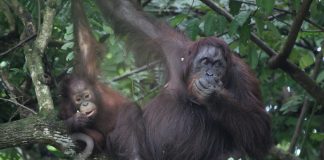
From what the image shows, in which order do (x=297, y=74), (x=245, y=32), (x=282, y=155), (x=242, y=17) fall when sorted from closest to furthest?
(x=242, y=17)
(x=245, y=32)
(x=297, y=74)
(x=282, y=155)

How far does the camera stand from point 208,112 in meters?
5.42

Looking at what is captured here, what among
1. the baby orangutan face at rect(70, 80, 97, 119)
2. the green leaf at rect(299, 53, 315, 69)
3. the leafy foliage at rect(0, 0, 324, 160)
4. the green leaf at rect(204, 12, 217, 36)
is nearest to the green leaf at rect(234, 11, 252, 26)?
the leafy foliage at rect(0, 0, 324, 160)

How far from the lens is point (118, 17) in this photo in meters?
5.99

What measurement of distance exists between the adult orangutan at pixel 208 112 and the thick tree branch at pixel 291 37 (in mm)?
459

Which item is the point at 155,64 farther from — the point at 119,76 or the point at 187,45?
the point at 119,76

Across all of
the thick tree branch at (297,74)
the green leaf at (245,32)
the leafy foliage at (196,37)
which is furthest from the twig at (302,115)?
the green leaf at (245,32)

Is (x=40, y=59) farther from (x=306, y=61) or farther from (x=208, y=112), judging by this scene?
(x=306, y=61)

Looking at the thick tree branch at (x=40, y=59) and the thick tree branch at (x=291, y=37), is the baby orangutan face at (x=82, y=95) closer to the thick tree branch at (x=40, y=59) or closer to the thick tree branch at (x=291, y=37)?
the thick tree branch at (x=40, y=59)

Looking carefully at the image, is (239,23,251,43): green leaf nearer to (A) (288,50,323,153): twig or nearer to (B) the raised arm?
(B) the raised arm

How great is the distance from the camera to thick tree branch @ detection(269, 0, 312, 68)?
219 inches

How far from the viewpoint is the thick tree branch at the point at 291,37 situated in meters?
5.57

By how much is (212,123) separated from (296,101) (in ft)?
5.85

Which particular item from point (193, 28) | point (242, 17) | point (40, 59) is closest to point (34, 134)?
point (40, 59)

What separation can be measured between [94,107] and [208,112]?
0.99 metres
